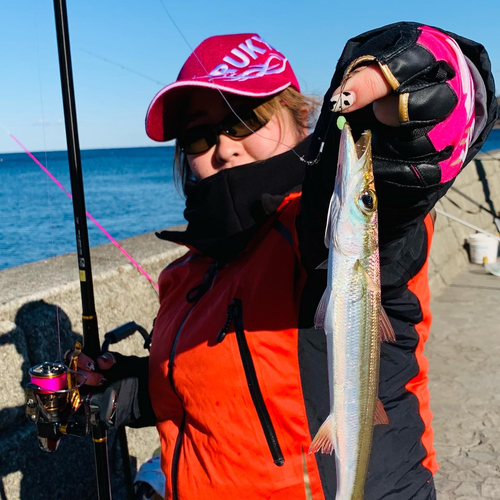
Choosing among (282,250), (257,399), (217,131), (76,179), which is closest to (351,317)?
(282,250)

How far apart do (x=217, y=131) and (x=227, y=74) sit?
9.2 inches

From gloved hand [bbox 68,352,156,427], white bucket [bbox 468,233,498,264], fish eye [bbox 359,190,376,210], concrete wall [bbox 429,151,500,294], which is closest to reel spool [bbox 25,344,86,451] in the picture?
gloved hand [bbox 68,352,156,427]

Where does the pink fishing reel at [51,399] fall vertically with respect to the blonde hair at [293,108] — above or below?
below

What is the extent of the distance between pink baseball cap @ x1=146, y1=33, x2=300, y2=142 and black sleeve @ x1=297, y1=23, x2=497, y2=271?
2.51 ft

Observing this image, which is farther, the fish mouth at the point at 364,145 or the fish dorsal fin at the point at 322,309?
the fish dorsal fin at the point at 322,309

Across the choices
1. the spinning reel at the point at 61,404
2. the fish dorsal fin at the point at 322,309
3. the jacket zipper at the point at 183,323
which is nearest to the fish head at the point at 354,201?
the fish dorsal fin at the point at 322,309

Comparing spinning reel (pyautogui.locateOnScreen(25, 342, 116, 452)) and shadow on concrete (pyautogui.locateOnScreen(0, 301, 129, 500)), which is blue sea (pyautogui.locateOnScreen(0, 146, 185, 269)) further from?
spinning reel (pyautogui.locateOnScreen(25, 342, 116, 452))

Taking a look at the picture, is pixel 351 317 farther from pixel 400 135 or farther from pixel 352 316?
pixel 400 135

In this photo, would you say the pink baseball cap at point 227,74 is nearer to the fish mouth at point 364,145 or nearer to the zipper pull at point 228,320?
the zipper pull at point 228,320

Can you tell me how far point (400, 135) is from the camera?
1376 mm

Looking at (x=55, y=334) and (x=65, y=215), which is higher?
(x=55, y=334)

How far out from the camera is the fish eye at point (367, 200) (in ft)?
4.67

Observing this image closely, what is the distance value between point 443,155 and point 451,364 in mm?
4702

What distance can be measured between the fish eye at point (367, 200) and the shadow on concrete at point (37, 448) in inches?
88.0
